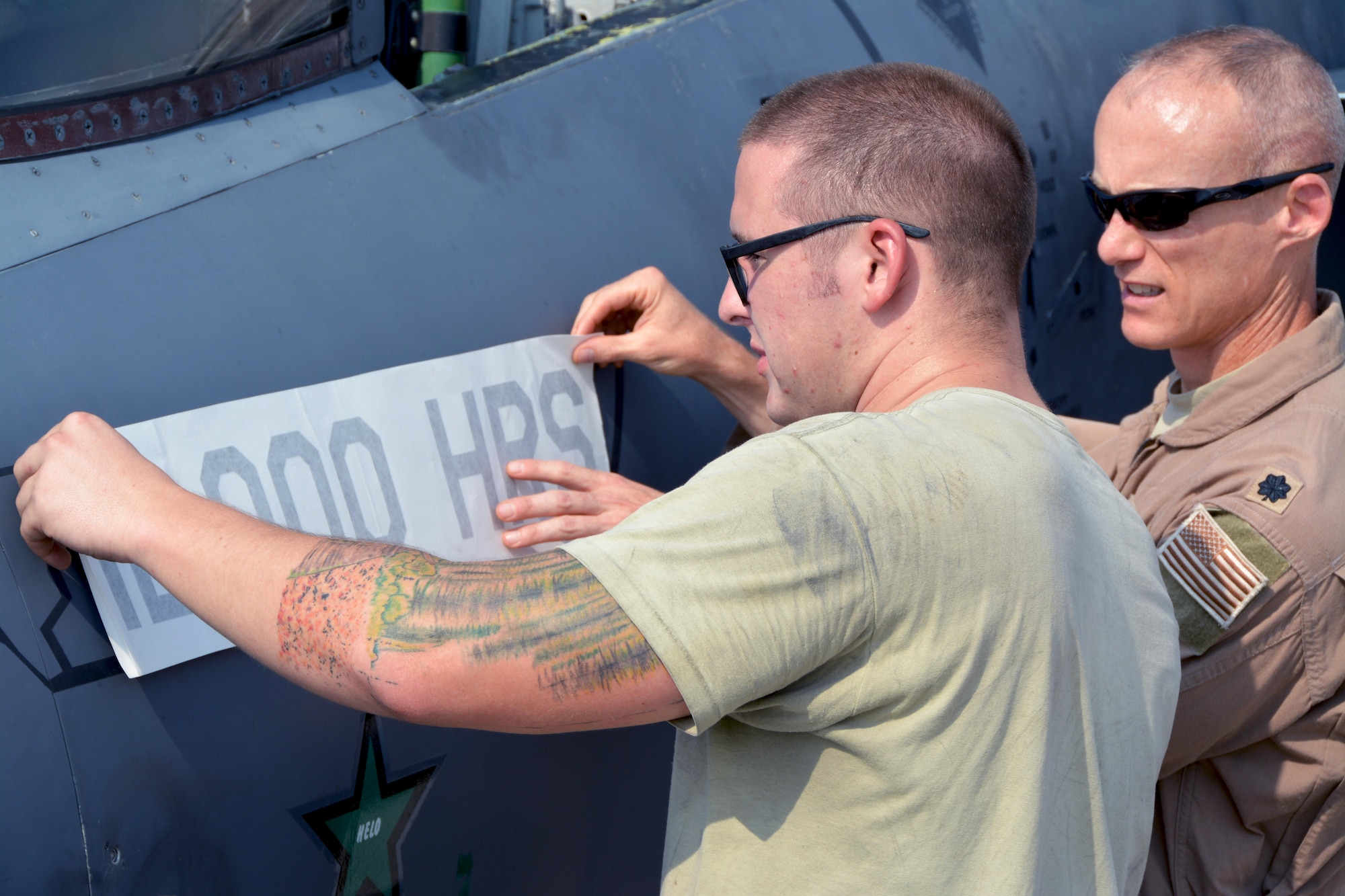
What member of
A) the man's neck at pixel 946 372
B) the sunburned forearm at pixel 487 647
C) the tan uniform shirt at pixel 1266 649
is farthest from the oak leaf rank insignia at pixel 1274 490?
the sunburned forearm at pixel 487 647

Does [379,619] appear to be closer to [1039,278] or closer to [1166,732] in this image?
[1166,732]

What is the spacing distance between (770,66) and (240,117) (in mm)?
1065

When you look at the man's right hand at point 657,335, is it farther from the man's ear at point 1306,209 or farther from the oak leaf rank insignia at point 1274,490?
the man's ear at point 1306,209

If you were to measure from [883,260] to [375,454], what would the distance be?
2.17 ft

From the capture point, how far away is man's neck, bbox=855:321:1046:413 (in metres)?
1.20

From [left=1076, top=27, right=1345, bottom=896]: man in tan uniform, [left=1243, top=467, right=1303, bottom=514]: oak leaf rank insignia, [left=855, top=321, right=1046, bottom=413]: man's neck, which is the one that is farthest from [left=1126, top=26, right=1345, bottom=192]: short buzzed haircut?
[left=855, top=321, right=1046, bottom=413]: man's neck

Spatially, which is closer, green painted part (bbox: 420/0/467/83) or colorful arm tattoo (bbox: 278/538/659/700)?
colorful arm tattoo (bbox: 278/538/659/700)

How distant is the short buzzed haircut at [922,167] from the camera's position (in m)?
1.21

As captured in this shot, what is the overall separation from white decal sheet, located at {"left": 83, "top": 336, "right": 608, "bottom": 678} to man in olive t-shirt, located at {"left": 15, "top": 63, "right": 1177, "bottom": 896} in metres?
0.13

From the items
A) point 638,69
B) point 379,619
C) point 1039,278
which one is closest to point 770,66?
point 638,69

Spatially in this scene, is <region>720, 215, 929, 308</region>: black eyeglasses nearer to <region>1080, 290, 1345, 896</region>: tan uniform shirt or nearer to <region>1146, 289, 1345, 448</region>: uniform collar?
<region>1080, 290, 1345, 896</region>: tan uniform shirt

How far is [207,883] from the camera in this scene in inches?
49.3

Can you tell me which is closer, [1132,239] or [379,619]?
[379,619]

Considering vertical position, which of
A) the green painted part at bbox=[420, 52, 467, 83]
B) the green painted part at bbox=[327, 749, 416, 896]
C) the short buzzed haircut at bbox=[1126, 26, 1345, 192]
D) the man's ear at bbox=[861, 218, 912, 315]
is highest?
the green painted part at bbox=[420, 52, 467, 83]
